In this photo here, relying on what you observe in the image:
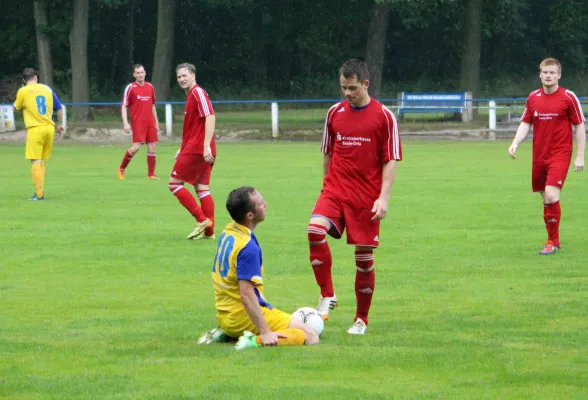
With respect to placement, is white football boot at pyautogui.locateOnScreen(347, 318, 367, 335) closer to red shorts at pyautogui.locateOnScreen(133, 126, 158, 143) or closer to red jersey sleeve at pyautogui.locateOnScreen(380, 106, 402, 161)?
red jersey sleeve at pyautogui.locateOnScreen(380, 106, 402, 161)

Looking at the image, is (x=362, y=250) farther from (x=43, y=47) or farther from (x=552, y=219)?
(x=43, y=47)

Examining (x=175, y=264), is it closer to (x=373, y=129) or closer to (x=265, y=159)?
(x=373, y=129)

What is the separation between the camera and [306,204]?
16.7 m

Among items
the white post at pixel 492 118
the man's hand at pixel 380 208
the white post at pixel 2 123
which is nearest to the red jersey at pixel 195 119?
the man's hand at pixel 380 208

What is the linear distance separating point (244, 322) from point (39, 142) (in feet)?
36.9

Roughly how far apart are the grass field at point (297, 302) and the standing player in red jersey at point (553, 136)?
0.47 meters

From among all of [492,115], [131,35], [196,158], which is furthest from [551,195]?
[131,35]

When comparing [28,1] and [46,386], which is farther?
[28,1]

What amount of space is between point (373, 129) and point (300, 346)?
5.12 feet

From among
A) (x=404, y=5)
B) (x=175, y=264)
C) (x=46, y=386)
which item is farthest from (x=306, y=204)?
(x=404, y=5)

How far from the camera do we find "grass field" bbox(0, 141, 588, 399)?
20.4 ft

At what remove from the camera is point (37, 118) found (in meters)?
17.8

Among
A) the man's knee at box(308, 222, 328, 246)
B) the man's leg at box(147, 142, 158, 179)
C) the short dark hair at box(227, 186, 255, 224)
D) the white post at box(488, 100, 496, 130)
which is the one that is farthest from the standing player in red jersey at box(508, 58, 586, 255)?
the white post at box(488, 100, 496, 130)

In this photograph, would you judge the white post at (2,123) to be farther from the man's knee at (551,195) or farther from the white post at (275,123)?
the man's knee at (551,195)
